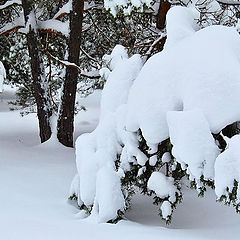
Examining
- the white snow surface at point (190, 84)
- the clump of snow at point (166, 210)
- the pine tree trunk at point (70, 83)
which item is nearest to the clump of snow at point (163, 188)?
the clump of snow at point (166, 210)

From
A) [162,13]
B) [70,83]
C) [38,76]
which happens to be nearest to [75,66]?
[70,83]

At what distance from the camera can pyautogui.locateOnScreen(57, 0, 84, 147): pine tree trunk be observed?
7.59 metres

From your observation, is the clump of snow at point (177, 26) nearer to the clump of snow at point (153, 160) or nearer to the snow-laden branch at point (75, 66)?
the clump of snow at point (153, 160)

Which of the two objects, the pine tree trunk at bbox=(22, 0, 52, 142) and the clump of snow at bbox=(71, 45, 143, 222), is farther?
the pine tree trunk at bbox=(22, 0, 52, 142)

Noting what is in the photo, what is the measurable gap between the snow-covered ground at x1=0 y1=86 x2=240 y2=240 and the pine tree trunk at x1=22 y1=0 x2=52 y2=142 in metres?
1.24

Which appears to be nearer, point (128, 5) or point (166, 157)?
point (166, 157)

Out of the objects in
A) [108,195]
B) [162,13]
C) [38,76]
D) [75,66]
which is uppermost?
[162,13]

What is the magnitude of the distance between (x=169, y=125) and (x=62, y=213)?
147 centimetres

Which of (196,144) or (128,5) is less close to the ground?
(128,5)

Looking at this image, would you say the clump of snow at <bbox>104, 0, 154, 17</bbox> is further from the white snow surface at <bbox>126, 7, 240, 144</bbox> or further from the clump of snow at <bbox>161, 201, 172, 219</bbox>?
the clump of snow at <bbox>161, 201, 172, 219</bbox>

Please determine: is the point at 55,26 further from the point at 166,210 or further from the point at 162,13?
the point at 166,210

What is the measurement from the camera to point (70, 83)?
786 centimetres

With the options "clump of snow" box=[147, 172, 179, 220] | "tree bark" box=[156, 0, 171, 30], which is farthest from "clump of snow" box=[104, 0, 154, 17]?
"clump of snow" box=[147, 172, 179, 220]

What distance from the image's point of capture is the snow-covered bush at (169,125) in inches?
125
